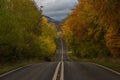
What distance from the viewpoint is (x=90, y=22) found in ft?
174

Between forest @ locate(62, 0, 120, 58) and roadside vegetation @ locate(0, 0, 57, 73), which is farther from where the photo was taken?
roadside vegetation @ locate(0, 0, 57, 73)

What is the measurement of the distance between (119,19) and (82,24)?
112ft

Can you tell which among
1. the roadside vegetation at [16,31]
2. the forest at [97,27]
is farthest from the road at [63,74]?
the roadside vegetation at [16,31]

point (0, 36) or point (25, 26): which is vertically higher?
point (25, 26)

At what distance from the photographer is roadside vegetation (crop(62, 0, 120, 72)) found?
78.3 feet

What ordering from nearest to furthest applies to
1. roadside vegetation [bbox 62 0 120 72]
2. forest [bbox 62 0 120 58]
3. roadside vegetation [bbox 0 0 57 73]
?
forest [bbox 62 0 120 58]
roadside vegetation [bbox 62 0 120 72]
roadside vegetation [bbox 0 0 57 73]

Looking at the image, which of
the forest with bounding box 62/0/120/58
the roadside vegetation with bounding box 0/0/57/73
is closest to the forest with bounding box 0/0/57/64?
the roadside vegetation with bounding box 0/0/57/73

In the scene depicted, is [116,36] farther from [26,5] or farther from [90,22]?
[26,5]

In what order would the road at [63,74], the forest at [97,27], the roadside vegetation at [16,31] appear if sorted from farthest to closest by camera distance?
the roadside vegetation at [16,31] → the forest at [97,27] → the road at [63,74]

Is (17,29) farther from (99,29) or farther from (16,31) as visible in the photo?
(99,29)

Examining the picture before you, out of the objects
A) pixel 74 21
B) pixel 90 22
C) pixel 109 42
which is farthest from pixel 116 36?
pixel 74 21

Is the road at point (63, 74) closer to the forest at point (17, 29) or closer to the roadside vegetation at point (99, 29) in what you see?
the roadside vegetation at point (99, 29)

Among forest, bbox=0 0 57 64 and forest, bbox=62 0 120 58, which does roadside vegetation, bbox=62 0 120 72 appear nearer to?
forest, bbox=62 0 120 58

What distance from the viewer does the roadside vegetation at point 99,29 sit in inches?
940
